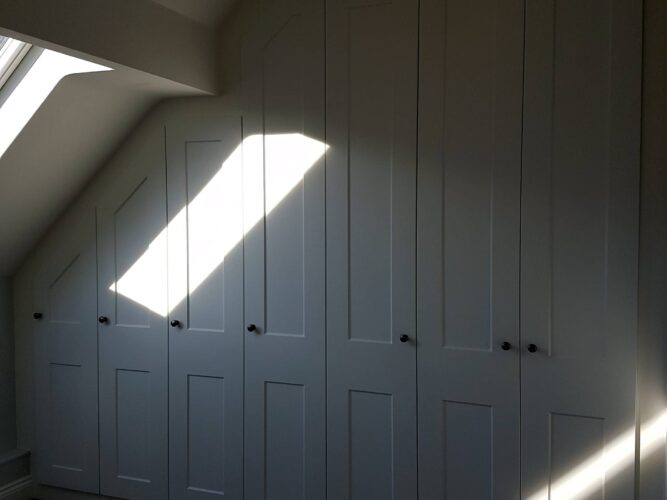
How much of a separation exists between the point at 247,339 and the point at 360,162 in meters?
0.92

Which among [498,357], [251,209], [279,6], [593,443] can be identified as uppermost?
[279,6]

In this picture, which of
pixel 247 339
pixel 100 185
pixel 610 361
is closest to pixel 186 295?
pixel 247 339

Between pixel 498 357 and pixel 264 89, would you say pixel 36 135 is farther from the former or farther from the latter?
pixel 498 357

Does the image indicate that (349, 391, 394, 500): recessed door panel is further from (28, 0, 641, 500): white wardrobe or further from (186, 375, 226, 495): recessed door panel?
(186, 375, 226, 495): recessed door panel

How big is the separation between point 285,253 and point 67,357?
131 centimetres

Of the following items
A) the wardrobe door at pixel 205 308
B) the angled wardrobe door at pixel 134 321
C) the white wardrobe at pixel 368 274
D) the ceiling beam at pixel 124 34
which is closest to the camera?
the ceiling beam at pixel 124 34

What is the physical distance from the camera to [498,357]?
2547 millimetres

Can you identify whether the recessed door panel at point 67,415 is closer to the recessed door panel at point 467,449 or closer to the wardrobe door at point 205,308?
the wardrobe door at point 205,308

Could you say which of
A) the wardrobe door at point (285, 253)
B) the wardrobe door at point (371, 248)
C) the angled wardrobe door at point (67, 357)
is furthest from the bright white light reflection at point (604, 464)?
the angled wardrobe door at point (67, 357)

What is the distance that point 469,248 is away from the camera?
258cm

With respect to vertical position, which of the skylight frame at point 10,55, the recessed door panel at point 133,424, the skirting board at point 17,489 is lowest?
the skirting board at point 17,489

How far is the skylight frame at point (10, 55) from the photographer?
8.63ft

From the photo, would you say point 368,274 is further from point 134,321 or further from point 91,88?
point 91,88

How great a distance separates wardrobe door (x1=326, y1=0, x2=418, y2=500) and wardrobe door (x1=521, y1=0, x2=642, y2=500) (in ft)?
1.49
